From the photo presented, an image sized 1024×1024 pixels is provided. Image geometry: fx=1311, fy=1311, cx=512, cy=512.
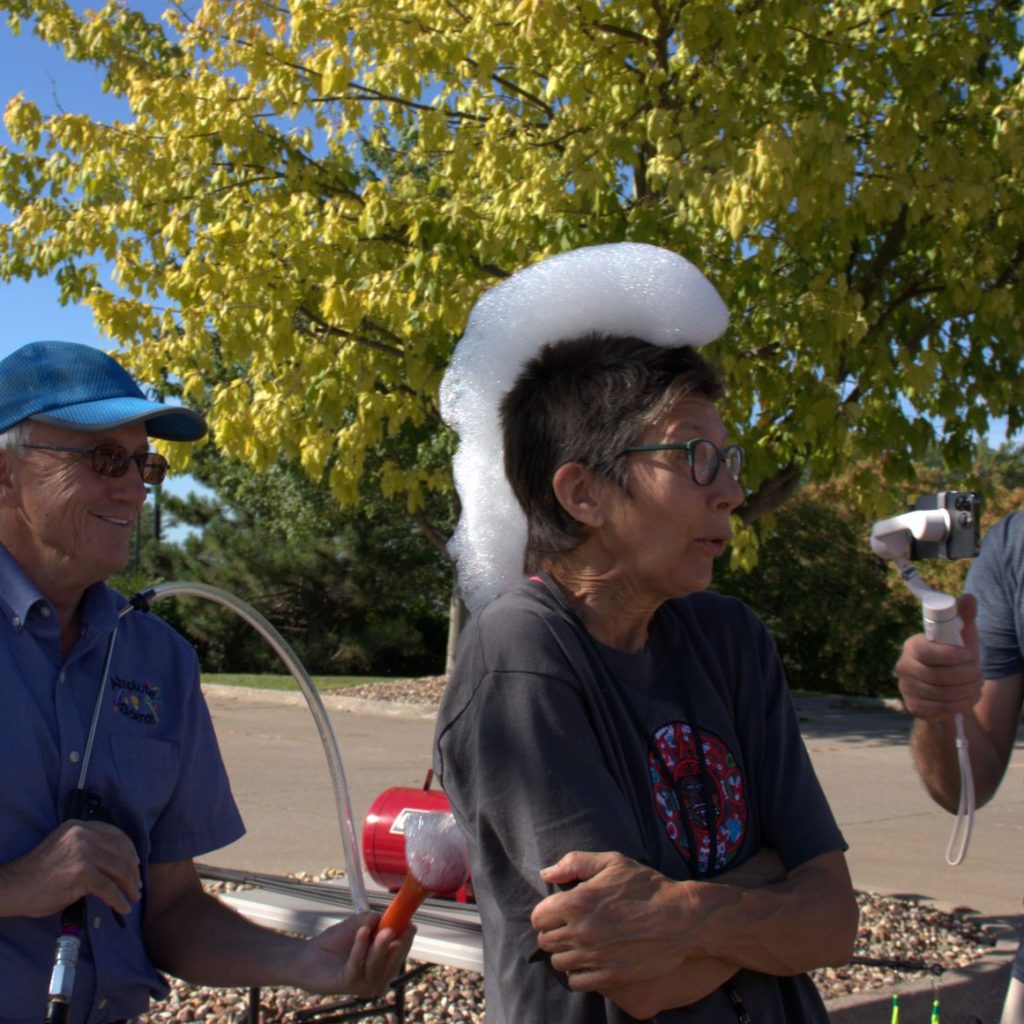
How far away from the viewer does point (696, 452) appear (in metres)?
2.12

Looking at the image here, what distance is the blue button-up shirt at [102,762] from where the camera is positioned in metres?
2.21

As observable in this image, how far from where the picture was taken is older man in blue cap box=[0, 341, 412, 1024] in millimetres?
2188

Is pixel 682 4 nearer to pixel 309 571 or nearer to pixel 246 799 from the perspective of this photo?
pixel 246 799

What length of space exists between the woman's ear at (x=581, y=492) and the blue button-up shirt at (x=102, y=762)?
2.97 feet

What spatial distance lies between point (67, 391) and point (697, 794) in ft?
4.47

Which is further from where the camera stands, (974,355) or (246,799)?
(246,799)

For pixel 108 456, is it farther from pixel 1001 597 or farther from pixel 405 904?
pixel 1001 597

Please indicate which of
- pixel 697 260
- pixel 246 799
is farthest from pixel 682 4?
pixel 246 799

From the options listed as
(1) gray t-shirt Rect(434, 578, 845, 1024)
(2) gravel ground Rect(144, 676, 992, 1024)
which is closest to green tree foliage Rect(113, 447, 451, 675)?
(2) gravel ground Rect(144, 676, 992, 1024)

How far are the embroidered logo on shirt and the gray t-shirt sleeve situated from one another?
162 cm

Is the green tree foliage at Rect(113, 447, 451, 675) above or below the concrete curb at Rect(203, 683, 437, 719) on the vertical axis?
above

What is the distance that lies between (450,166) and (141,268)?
1.97m

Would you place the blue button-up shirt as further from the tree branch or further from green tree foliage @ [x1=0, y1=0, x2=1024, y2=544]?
the tree branch

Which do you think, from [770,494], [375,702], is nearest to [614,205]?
[770,494]
